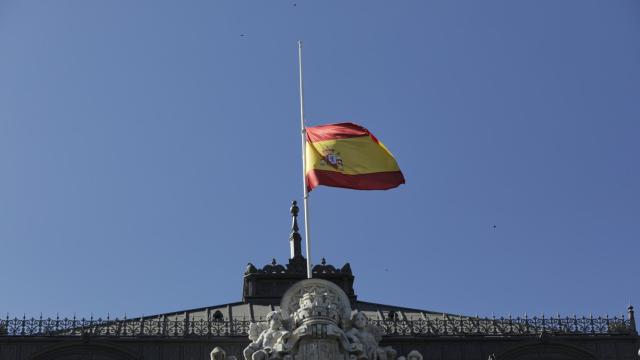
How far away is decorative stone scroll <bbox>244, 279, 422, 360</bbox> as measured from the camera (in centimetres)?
5566

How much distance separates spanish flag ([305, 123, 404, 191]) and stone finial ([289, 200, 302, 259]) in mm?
5093

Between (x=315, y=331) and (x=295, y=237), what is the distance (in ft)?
40.5

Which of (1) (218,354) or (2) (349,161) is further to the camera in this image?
(2) (349,161)

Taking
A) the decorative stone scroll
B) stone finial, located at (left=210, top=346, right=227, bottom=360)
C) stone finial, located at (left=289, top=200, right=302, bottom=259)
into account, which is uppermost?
stone finial, located at (left=289, top=200, right=302, bottom=259)

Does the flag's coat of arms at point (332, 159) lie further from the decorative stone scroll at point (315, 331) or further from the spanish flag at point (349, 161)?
the decorative stone scroll at point (315, 331)

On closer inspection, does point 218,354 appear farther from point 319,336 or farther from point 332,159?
point 332,159

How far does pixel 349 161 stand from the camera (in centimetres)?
6284

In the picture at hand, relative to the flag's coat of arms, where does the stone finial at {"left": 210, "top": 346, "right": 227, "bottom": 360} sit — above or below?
below

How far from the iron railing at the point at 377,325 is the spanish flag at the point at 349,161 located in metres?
5.18

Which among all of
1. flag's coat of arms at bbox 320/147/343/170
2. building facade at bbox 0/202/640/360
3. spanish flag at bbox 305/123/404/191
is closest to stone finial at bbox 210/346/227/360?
building facade at bbox 0/202/640/360

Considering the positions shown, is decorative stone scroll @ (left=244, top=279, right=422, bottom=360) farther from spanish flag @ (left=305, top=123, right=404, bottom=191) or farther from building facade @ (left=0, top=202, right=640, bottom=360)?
spanish flag @ (left=305, top=123, right=404, bottom=191)

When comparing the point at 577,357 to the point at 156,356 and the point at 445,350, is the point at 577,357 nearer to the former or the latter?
the point at 445,350

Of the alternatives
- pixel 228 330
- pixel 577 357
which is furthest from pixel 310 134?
pixel 577 357

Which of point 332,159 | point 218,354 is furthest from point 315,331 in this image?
point 332,159
